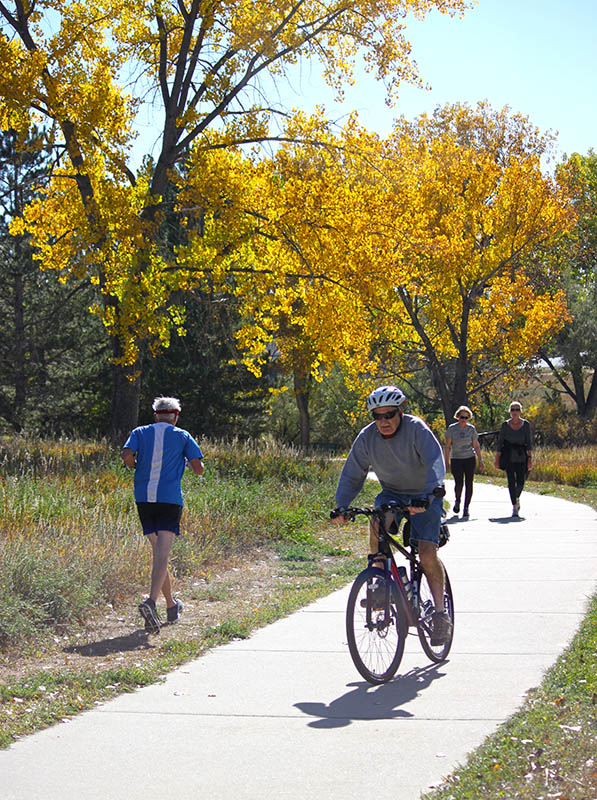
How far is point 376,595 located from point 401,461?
0.91 metres

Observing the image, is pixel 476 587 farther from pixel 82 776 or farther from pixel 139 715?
pixel 82 776

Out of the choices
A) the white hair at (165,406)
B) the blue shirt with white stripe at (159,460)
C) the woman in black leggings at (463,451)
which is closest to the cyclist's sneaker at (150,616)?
the blue shirt with white stripe at (159,460)

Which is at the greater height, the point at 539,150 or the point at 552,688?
the point at 539,150

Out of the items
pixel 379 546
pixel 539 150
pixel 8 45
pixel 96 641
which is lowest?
pixel 96 641

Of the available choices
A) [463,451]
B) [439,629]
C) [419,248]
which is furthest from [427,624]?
[419,248]

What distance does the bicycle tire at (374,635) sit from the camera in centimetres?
640

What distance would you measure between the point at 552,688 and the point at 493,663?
893 millimetres

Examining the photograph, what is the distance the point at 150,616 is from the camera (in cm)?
803

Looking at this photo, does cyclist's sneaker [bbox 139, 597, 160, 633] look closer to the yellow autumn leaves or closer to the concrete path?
the concrete path

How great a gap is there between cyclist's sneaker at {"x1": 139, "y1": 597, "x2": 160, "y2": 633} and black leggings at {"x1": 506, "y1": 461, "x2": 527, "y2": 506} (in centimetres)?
987

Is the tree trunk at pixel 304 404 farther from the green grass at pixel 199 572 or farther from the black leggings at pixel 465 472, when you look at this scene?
the black leggings at pixel 465 472

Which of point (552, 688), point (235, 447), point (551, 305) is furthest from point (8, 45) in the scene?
point (551, 305)

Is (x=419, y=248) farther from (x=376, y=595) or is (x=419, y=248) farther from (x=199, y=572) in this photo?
(x=376, y=595)

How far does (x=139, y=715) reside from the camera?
5.71 meters
